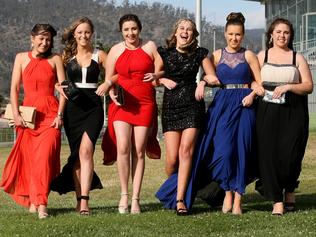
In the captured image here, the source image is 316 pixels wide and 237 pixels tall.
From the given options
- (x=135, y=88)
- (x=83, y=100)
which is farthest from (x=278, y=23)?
(x=83, y=100)

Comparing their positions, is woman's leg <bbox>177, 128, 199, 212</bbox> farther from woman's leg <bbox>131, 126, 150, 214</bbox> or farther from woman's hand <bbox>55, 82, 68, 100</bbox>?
woman's hand <bbox>55, 82, 68, 100</bbox>

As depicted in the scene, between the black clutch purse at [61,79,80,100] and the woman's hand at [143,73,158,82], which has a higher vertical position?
the woman's hand at [143,73,158,82]

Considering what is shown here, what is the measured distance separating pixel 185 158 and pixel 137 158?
0.58m

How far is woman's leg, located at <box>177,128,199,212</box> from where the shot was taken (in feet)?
27.4

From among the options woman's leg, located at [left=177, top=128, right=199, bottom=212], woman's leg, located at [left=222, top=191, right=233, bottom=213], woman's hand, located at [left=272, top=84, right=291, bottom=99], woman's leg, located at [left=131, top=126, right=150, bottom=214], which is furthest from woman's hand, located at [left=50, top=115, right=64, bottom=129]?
woman's hand, located at [left=272, top=84, right=291, bottom=99]

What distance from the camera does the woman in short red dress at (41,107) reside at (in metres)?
8.48

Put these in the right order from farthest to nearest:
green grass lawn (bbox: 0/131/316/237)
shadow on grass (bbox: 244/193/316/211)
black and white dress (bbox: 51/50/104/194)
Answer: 1. shadow on grass (bbox: 244/193/316/211)
2. black and white dress (bbox: 51/50/104/194)
3. green grass lawn (bbox: 0/131/316/237)

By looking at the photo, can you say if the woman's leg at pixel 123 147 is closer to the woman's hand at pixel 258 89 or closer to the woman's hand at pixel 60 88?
the woman's hand at pixel 60 88

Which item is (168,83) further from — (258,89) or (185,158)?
(258,89)

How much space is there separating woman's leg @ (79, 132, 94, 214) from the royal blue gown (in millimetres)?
1130

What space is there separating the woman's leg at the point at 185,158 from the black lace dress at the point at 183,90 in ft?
0.29

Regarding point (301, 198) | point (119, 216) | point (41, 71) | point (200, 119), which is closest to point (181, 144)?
point (200, 119)

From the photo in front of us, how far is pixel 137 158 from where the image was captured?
8617 millimetres

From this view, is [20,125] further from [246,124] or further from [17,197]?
[246,124]
